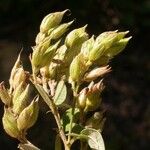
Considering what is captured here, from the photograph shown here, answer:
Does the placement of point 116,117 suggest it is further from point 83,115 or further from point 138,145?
point 83,115

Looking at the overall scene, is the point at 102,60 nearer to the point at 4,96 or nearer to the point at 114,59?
the point at 4,96

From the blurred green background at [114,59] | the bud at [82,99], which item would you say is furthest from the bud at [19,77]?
the blurred green background at [114,59]

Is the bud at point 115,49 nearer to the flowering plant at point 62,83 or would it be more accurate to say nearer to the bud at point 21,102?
the flowering plant at point 62,83

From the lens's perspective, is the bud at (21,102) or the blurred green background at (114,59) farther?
the blurred green background at (114,59)

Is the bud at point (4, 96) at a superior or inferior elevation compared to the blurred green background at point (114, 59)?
superior

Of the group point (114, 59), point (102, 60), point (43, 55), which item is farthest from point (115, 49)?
point (114, 59)

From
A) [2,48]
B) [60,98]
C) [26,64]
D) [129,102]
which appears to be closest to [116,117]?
[129,102]

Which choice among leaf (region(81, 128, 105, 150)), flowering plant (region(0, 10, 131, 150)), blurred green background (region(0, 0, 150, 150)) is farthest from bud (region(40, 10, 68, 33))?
blurred green background (region(0, 0, 150, 150))
